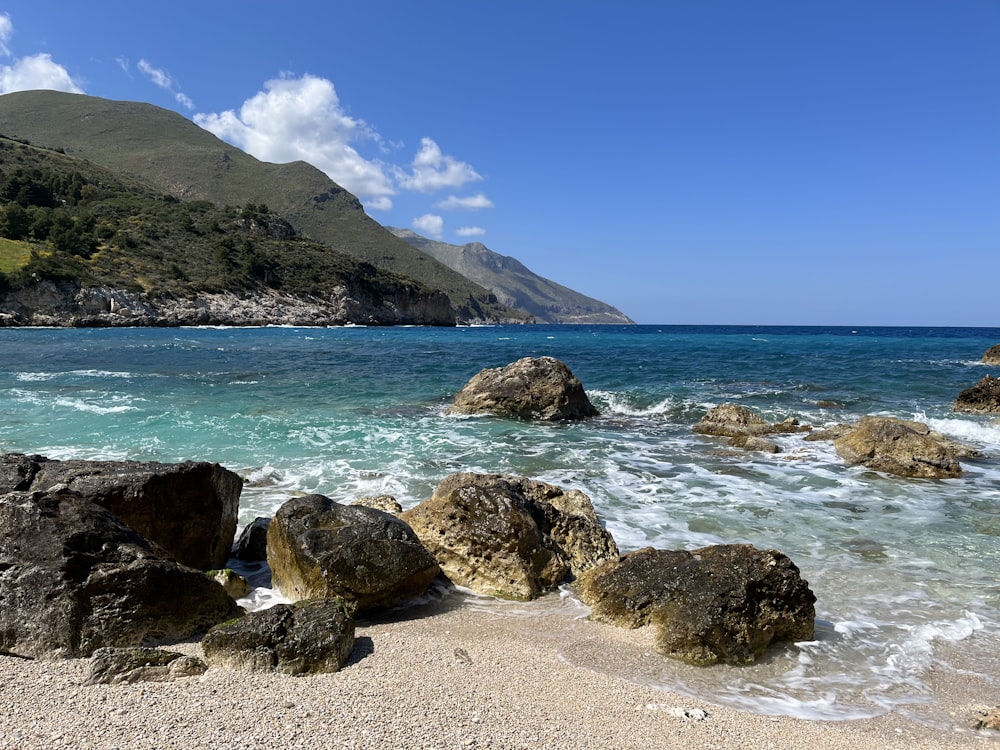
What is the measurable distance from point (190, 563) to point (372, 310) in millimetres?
107368

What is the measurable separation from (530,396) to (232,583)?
1186cm

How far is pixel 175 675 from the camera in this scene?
395 centimetres

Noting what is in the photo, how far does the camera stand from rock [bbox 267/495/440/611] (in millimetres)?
5379

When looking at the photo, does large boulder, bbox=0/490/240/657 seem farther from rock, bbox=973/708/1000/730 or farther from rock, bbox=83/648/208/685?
rock, bbox=973/708/1000/730

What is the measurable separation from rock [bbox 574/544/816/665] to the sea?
16cm

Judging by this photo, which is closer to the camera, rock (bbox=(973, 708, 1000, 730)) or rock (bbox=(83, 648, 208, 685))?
rock (bbox=(83, 648, 208, 685))

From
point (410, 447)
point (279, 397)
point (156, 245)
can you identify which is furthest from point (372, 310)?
point (410, 447)

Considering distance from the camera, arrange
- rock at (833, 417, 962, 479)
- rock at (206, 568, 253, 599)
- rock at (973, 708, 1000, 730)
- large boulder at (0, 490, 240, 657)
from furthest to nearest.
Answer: rock at (833, 417, 962, 479)
rock at (206, 568, 253, 599)
large boulder at (0, 490, 240, 657)
rock at (973, 708, 1000, 730)

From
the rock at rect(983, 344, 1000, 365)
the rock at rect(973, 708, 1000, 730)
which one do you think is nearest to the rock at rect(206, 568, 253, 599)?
the rock at rect(973, 708, 1000, 730)

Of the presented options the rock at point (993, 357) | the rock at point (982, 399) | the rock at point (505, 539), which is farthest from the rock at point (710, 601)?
the rock at point (993, 357)

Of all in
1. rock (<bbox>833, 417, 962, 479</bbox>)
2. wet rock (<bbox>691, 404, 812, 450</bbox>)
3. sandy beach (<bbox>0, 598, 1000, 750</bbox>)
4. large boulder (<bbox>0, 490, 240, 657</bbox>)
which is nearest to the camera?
sandy beach (<bbox>0, 598, 1000, 750</bbox>)

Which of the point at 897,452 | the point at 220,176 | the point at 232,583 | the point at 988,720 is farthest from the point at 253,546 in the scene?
the point at 220,176

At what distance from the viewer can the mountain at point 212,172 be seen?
484 feet

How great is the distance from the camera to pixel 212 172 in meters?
152
